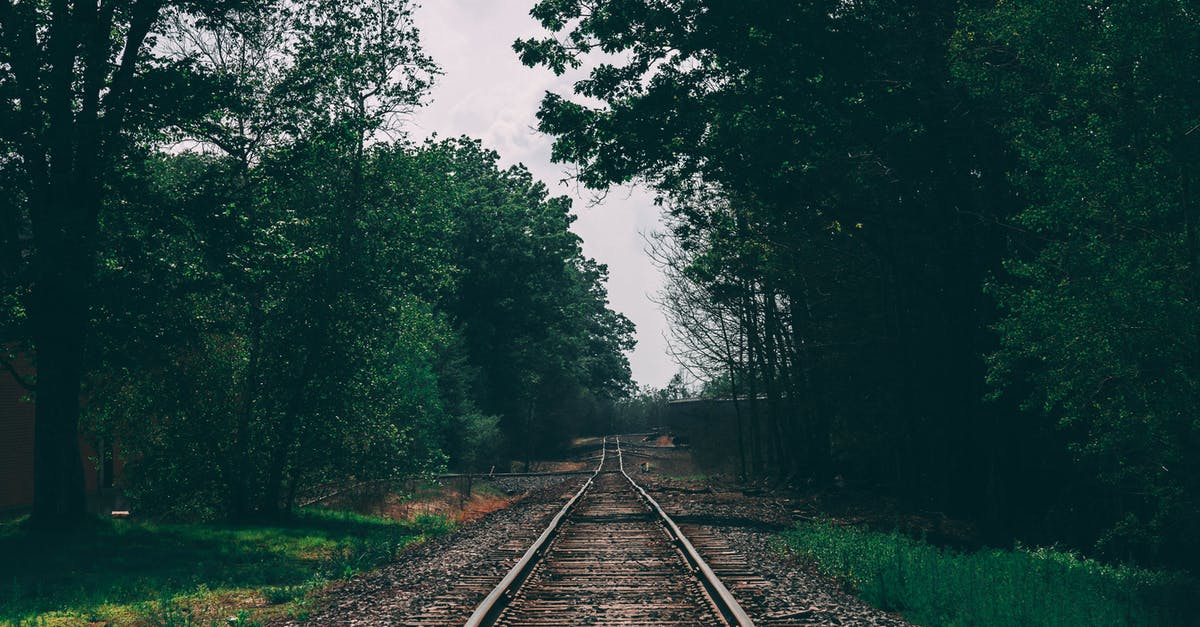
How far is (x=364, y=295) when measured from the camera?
2042 centimetres

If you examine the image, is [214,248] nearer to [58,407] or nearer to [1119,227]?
[58,407]

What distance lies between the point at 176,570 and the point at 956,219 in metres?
16.9

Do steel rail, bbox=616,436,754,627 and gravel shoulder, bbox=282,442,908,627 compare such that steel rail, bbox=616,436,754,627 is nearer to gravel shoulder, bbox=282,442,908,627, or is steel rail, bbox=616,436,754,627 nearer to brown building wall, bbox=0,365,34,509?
gravel shoulder, bbox=282,442,908,627

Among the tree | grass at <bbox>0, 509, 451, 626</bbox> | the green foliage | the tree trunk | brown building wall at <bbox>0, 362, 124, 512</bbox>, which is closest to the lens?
grass at <bbox>0, 509, 451, 626</bbox>

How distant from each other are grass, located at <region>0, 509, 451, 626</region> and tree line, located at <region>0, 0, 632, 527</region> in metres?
1.55

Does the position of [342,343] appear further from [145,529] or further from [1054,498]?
[1054,498]

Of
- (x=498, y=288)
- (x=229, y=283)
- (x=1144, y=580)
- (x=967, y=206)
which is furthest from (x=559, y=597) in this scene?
(x=498, y=288)

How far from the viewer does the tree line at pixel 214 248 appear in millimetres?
14992

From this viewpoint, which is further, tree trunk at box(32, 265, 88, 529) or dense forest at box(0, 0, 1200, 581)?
tree trunk at box(32, 265, 88, 529)

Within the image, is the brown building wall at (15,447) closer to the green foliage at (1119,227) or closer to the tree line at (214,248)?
the tree line at (214,248)

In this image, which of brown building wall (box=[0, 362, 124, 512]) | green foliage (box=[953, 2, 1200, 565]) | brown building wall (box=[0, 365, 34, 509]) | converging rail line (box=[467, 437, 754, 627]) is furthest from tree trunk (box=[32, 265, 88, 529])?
green foliage (box=[953, 2, 1200, 565])

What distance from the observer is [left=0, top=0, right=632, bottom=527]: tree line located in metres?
15.0

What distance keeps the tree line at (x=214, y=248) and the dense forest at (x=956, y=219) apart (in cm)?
446

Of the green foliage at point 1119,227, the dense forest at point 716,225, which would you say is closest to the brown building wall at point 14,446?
the dense forest at point 716,225
